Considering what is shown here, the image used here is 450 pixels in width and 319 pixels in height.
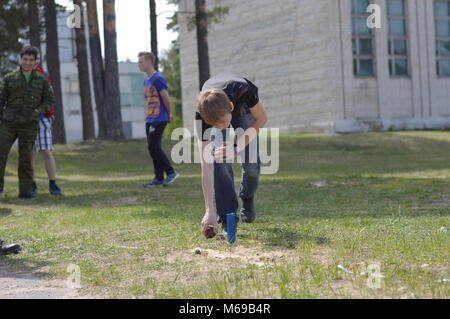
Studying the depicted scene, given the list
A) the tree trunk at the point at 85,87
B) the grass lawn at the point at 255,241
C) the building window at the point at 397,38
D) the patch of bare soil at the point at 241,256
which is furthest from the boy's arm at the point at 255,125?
the building window at the point at 397,38

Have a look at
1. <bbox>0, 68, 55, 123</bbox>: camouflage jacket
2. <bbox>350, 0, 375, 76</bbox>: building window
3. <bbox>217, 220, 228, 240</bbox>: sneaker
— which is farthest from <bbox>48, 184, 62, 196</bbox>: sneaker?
<bbox>350, 0, 375, 76</bbox>: building window

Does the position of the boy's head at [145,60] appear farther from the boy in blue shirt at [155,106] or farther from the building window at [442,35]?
the building window at [442,35]

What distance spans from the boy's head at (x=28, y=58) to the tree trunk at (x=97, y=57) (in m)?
13.4

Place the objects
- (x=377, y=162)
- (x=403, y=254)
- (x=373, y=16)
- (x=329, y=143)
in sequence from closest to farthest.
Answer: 1. (x=403, y=254)
2. (x=377, y=162)
3. (x=329, y=143)
4. (x=373, y=16)

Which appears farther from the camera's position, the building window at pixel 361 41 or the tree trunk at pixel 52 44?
the building window at pixel 361 41

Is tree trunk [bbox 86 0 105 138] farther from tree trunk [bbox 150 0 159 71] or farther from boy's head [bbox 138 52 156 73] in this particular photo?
boy's head [bbox 138 52 156 73]

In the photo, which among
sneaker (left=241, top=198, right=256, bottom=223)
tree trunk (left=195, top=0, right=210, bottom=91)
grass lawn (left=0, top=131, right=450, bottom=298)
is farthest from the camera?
tree trunk (left=195, top=0, right=210, bottom=91)

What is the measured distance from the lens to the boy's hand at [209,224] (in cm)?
460

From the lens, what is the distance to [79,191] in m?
10.7

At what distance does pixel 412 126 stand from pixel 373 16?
5115mm

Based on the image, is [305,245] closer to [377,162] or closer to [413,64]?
[377,162]

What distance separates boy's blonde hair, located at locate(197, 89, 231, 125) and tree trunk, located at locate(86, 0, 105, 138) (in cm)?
1829

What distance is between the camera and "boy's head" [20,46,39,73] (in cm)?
883
